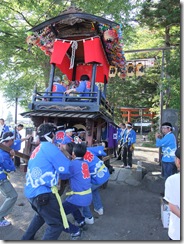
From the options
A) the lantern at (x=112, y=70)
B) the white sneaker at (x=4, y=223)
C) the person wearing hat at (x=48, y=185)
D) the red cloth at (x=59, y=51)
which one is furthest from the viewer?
the lantern at (x=112, y=70)

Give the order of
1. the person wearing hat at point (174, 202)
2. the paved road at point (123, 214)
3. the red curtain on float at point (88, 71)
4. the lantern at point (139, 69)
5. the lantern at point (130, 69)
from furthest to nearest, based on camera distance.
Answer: the lantern at point (130, 69), the lantern at point (139, 69), the red curtain on float at point (88, 71), the paved road at point (123, 214), the person wearing hat at point (174, 202)

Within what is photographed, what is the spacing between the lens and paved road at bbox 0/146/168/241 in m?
3.53

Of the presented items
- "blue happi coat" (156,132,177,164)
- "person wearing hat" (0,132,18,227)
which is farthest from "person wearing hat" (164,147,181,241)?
"blue happi coat" (156,132,177,164)

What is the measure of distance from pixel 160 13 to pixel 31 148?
778 cm

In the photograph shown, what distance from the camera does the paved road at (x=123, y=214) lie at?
3531mm

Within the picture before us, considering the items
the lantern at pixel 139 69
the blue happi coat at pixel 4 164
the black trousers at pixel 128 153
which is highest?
the lantern at pixel 139 69

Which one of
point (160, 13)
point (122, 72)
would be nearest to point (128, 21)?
point (160, 13)

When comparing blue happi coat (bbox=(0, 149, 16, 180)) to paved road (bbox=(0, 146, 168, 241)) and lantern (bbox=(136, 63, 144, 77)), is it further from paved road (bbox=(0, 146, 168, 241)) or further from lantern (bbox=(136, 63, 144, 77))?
lantern (bbox=(136, 63, 144, 77))

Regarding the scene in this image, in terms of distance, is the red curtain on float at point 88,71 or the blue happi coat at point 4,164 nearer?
the blue happi coat at point 4,164

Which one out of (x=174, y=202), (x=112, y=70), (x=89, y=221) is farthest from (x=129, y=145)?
(x=174, y=202)

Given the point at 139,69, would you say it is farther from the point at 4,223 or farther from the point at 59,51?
the point at 4,223

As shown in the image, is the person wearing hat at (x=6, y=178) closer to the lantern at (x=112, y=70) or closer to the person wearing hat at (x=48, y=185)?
the person wearing hat at (x=48, y=185)

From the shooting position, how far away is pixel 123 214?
4.41 metres

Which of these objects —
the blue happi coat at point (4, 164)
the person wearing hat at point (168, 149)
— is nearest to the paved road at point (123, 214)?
the person wearing hat at point (168, 149)
